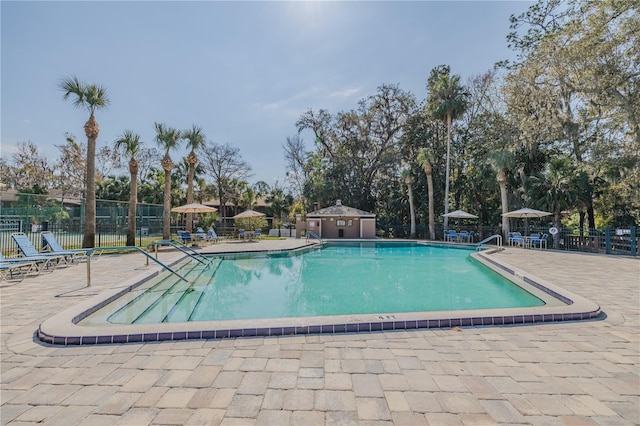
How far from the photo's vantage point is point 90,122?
12.9 metres

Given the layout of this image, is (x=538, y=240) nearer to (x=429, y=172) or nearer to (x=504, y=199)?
(x=504, y=199)

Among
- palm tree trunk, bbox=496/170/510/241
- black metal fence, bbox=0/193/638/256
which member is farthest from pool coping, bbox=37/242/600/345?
palm tree trunk, bbox=496/170/510/241

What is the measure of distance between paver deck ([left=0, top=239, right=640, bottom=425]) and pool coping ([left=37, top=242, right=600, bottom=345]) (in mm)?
129

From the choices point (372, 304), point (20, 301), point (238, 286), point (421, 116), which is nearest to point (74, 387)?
→ point (20, 301)

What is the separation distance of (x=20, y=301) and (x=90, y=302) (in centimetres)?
127

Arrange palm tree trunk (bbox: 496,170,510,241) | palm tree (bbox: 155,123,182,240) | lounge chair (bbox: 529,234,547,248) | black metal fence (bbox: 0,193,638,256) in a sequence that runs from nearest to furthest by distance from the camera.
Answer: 1. black metal fence (bbox: 0,193,638,256)
2. palm tree (bbox: 155,123,182,240)
3. lounge chair (bbox: 529,234,547,248)
4. palm tree trunk (bbox: 496,170,510,241)

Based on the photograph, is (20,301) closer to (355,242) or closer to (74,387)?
(74,387)

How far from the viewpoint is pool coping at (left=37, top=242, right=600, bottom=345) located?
3734 mm

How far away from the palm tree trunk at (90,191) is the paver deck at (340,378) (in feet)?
30.0

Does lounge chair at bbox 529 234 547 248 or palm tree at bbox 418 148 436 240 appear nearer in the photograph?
lounge chair at bbox 529 234 547 248

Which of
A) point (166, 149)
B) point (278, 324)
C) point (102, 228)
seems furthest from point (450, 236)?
point (102, 228)

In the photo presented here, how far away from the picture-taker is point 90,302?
511 centimetres

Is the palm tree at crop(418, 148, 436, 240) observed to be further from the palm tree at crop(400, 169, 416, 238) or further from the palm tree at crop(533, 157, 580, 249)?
the palm tree at crop(533, 157, 580, 249)

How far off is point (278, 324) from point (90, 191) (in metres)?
12.1
